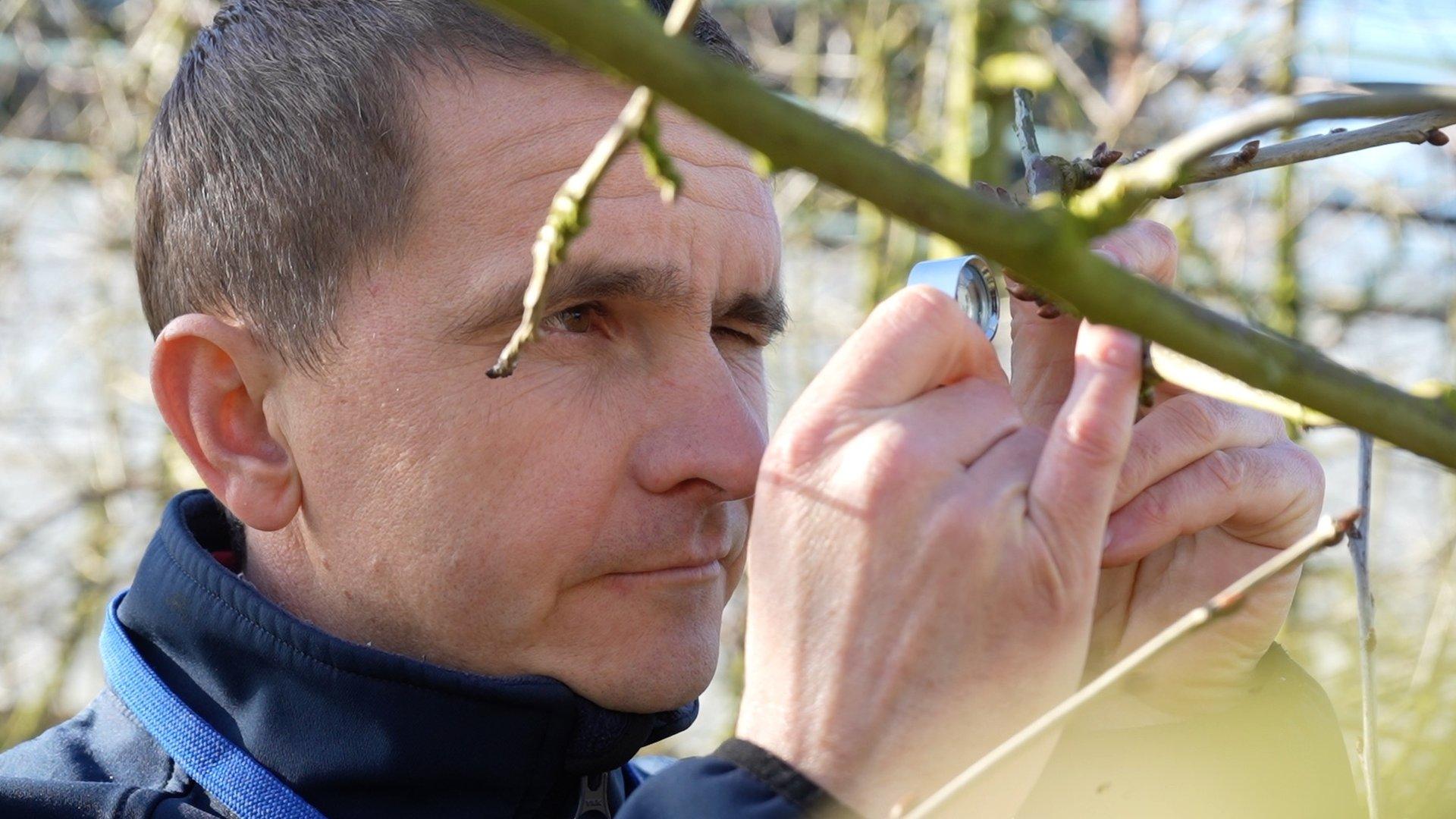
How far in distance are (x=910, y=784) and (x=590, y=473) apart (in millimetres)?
697

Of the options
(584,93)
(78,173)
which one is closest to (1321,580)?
(584,93)

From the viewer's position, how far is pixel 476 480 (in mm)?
1701

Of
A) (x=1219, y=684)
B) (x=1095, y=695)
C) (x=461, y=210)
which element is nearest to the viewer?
(x=1095, y=695)

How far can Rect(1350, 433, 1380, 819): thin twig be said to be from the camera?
0.96 metres

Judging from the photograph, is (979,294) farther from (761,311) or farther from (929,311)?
(761,311)

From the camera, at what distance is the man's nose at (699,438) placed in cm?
167

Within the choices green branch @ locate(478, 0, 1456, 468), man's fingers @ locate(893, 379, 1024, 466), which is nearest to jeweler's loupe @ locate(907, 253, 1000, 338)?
man's fingers @ locate(893, 379, 1024, 466)

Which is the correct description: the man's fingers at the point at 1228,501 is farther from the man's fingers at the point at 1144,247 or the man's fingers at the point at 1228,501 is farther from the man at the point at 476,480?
the man's fingers at the point at 1144,247

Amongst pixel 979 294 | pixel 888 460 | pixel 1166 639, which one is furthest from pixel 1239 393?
pixel 979 294

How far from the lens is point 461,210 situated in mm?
1803

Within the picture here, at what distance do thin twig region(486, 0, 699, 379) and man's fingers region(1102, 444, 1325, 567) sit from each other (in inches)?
30.4

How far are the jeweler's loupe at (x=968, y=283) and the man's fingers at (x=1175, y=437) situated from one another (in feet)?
0.62

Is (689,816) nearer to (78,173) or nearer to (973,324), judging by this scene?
(973,324)

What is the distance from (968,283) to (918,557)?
360 millimetres
